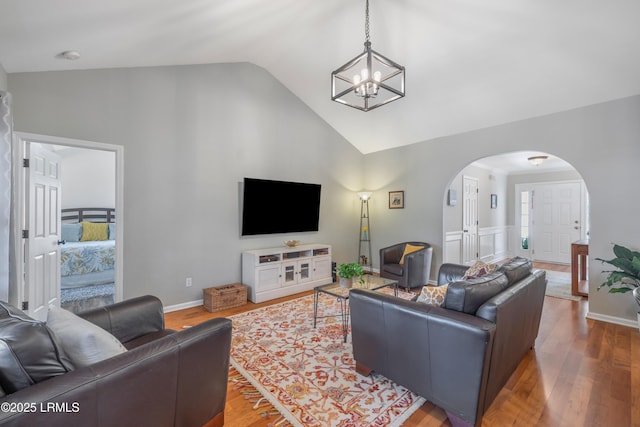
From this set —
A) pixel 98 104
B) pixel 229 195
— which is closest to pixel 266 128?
pixel 229 195

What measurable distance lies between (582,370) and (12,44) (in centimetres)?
508

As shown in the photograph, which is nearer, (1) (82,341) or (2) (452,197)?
(1) (82,341)

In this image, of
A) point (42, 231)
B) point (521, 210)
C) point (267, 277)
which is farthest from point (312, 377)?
point (521, 210)

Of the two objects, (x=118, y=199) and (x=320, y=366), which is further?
(x=118, y=199)

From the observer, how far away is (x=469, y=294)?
1.76 metres

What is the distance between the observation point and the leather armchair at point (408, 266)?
14.9ft

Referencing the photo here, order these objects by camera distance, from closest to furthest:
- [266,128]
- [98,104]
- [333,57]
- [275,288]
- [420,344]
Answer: [420,344], [98,104], [333,57], [275,288], [266,128]

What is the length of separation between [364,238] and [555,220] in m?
4.84

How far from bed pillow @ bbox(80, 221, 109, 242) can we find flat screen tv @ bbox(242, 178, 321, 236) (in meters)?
3.66

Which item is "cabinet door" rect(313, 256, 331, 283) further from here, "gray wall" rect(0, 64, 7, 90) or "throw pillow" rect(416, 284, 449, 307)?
"gray wall" rect(0, 64, 7, 90)

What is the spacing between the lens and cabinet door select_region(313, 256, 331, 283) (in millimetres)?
4784

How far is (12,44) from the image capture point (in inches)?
85.6

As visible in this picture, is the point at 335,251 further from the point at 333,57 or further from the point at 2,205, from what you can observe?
the point at 2,205

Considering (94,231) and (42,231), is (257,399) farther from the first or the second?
(94,231)
